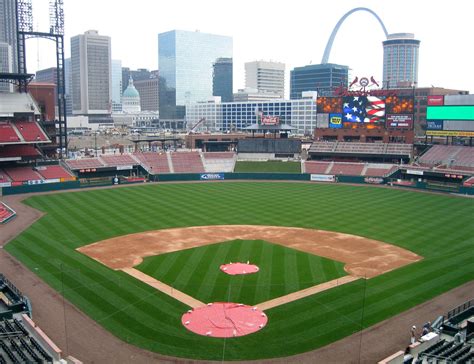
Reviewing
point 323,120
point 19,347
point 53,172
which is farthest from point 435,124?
point 19,347

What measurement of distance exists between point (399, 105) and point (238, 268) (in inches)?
2472

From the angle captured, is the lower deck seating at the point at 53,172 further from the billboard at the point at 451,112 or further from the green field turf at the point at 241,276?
the billboard at the point at 451,112

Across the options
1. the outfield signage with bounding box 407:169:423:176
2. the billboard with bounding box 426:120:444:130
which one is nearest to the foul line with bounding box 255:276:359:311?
the outfield signage with bounding box 407:169:423:176

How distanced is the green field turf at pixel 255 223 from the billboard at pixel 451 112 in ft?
57.2

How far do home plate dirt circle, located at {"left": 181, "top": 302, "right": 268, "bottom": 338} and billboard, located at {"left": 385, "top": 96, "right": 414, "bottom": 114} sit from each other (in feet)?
223

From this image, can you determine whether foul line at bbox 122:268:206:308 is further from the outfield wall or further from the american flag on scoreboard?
the american flag on scoreboard

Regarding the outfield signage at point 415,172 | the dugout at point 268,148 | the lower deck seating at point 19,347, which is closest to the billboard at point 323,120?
the dugout at point 268,148

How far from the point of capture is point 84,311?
26344mm

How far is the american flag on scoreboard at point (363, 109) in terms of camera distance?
8656 centimetres

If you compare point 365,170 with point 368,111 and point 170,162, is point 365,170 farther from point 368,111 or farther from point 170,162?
point 170,162

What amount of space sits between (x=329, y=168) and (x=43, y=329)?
68.8m

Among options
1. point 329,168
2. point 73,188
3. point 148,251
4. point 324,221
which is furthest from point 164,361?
point 329,168

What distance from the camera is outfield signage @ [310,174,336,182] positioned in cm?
8238

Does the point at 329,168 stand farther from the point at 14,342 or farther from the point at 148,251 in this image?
the point at 14,342
